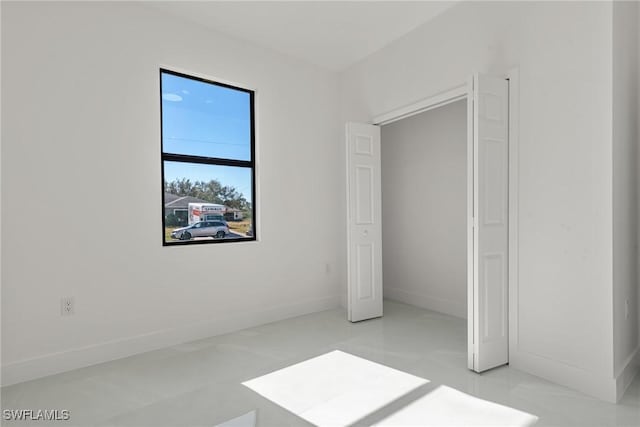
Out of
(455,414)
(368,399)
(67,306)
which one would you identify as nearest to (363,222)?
(368,399)

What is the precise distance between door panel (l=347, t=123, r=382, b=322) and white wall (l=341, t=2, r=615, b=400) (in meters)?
1.33

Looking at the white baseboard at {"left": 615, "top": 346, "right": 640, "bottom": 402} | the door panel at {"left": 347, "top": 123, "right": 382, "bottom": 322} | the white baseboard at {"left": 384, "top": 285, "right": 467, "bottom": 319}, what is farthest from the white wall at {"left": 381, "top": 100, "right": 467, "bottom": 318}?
the white baseboard at {"left": 615, "top": 346, "right": 640, "bottom": 402}

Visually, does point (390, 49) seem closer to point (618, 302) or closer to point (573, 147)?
point (573, 147)

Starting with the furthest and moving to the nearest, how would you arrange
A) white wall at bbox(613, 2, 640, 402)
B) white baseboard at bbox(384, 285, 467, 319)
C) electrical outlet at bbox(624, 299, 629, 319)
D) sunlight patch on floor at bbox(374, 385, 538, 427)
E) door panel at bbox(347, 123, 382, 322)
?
white baseboard at bbox(384, 285, 467, 319), door panel at bbox(347, 123, 382, 322), electrical outlet at bbox(624, 299, 629, 319), white wall at bbox(613, 2, 640, 402), sunlight patch on floor at bbox(374, 385, 538, 427)

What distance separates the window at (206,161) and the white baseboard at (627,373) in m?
3.06

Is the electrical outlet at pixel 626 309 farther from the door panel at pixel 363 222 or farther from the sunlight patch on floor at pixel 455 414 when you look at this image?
the door panel at pixel 363 222

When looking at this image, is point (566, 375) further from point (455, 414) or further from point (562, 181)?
point (562, 181)

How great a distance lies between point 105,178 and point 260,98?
1.68 meters

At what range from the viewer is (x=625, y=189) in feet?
7.66

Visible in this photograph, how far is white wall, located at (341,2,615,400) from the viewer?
7.07ft

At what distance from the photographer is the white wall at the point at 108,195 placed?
249 centimetres

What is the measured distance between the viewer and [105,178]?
282 centimetres

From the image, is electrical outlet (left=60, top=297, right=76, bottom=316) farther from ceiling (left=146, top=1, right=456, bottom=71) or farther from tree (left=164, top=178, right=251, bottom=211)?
ceiling (left=146, top=1, right=456, bottom=71)

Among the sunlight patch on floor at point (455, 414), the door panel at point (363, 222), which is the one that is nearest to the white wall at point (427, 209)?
the door panel at point (363, 222)
